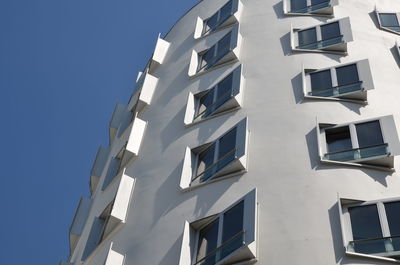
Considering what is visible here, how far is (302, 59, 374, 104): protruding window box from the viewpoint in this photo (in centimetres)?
1560

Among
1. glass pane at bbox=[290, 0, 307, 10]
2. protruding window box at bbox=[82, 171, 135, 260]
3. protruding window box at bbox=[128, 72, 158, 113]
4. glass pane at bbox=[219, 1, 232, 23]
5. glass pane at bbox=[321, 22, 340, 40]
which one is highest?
glass pane at bbox=[219, 1, 232, 23]

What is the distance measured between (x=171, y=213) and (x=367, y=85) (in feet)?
20.6

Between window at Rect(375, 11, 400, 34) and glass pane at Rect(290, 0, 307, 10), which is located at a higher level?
glass pane at Rect(290, 0, 307, 10)

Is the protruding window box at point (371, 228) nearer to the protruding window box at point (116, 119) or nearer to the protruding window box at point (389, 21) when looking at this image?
the protruding window box at point (389, 21)

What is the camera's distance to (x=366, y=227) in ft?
38.3

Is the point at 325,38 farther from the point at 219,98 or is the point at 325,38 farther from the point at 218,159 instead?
the point at 218,159

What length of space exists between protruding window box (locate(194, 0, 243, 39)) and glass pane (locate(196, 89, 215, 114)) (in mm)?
4820

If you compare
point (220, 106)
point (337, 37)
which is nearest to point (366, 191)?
point (220, 106)

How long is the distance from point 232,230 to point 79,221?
902cm

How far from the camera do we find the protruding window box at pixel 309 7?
20656mm

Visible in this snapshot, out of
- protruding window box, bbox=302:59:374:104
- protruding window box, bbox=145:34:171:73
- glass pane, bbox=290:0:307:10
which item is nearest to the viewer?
protruding window box, bbox=302:59:374:104

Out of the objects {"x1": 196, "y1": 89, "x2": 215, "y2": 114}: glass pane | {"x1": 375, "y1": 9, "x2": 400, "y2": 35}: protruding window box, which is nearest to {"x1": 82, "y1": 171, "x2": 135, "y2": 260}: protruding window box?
{"x1": 196, "y1": 89, "x2": 215, "y2": 114}: glass pane

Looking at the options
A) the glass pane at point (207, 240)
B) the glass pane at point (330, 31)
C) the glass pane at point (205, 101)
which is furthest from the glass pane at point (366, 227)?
the glass pane at point (330, 31)

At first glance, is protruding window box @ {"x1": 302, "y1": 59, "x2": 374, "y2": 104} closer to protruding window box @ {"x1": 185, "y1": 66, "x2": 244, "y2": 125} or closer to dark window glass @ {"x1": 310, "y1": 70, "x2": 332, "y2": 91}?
dark window glass @ {"x1": 310, "y1": 70, "x2": 332, "y2": 91}
